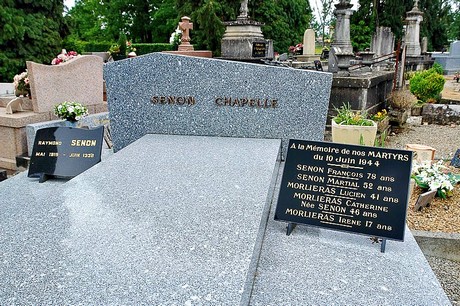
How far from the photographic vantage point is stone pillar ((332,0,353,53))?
42.7 feet

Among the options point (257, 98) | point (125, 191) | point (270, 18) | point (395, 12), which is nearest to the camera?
point (125, 191)

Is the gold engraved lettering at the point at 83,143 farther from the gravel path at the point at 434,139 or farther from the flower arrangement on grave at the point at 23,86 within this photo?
the flower arrangement on grave at the point at 23,86

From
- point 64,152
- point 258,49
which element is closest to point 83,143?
point 64,152

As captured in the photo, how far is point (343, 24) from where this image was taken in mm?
13406

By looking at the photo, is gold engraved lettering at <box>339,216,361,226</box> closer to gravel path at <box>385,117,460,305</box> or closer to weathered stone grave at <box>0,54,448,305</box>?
weathered stone grave at <box>0,54,448,305</box>

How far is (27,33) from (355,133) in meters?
17.2

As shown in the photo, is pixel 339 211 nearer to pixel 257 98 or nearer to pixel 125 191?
pixel 125 191

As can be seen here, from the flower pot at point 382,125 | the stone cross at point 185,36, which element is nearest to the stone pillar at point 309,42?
the stone cross at point 185,36

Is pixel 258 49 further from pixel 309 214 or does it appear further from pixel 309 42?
pixel 309 214

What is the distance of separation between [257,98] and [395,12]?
33212 millimetres

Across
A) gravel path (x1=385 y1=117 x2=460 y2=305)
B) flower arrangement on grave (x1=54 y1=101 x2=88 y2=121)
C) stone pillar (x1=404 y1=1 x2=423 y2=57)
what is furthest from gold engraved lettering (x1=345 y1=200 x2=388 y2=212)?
stone pillar (x1=404 y1=1 x2=423 y2=57)

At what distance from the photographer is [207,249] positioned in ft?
7.17

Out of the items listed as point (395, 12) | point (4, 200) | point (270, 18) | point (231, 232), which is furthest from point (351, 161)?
point (395, 12)

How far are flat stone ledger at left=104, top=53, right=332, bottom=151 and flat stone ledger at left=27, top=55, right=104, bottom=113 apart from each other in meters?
2.23
